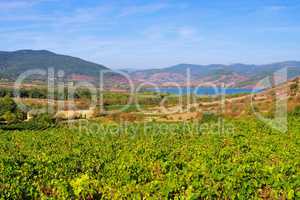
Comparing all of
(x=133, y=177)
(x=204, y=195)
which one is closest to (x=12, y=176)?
(x=133, y=177)

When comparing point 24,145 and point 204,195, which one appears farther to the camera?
point 24,145

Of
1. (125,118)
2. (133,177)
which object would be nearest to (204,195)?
(133,177)

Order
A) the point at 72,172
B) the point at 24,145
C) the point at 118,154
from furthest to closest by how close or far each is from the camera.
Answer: the point at 24,145 < the point at 118,154 < the point at 72,172

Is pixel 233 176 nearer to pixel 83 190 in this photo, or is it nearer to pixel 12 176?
pixel 83 190

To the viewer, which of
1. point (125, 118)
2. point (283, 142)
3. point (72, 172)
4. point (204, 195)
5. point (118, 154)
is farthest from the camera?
point (125, 118)

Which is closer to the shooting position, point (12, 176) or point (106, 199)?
point (106, 199)

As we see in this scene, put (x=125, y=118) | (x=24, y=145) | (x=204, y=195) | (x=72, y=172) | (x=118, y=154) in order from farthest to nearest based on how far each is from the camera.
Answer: (x=125, y=118), (x=24, y=145), (x=118, y=154), (x=72, y=172), (x=204, y=195)

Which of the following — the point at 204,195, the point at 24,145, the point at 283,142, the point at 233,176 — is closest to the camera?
the point at 204,195

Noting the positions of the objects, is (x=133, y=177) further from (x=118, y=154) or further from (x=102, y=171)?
(x=118, y=154)

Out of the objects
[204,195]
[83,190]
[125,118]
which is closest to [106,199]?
[83,190]

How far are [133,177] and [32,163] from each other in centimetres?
617

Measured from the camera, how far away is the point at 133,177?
61.2ft

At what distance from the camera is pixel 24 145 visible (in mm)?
37188

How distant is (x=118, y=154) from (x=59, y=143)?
39.2ft
